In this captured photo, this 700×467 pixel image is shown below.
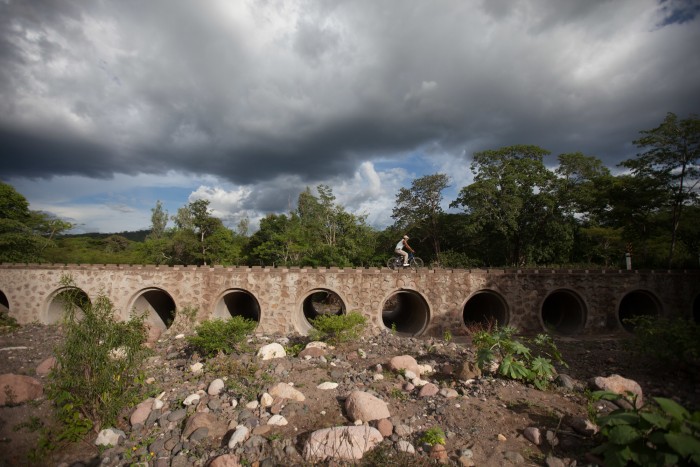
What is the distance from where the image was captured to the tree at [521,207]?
936 inches

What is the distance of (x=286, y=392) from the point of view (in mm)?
7441

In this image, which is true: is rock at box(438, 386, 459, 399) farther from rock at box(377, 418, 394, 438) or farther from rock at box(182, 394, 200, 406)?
rock at box(182, 394, 200, 406)

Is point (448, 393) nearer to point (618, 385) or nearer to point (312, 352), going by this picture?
point (618, 385)

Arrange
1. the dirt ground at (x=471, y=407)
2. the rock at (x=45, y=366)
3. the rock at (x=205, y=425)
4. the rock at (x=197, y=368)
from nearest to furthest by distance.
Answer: the dirt ground at (x=471, y=407)
the rock at (x=205, y=425)
the rock at (x=197, y=368)
the rock at (x=45, y=366)

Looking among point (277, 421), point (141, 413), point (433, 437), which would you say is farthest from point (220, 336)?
point (433, 437)

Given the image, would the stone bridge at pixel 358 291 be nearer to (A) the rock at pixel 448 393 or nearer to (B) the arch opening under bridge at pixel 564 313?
(B) the arch opening under bridge at pixel 564 313

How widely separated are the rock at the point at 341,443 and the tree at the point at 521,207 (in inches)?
814

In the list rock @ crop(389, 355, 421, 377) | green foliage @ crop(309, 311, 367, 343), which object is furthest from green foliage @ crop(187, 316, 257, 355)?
rock @ crop(389, 355, 421, 377)

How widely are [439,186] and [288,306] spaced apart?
18535 mm

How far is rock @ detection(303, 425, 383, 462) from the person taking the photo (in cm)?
547

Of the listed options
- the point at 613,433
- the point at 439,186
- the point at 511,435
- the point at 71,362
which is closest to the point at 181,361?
the point at 71,362

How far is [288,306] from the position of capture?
14172 mm

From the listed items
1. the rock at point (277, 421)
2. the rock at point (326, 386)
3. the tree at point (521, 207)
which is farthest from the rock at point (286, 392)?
the tree at point (521, 207)

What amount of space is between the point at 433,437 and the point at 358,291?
8.63 metres
